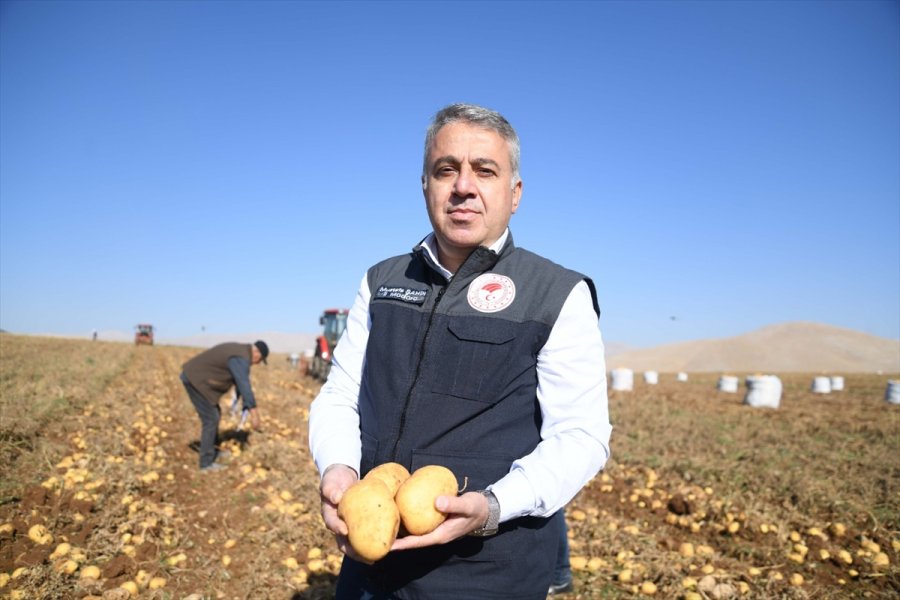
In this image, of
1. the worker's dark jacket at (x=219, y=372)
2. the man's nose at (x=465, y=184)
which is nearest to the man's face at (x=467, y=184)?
the man's nose at (x=465, y=184)

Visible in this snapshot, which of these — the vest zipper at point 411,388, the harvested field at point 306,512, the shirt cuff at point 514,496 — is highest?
the vest zipper at point 411,388

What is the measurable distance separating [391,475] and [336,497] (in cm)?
18

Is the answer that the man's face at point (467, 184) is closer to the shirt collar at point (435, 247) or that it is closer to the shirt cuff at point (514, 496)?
the shirt collar at point (435, 247)

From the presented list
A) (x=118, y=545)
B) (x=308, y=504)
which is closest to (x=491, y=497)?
(x=118, y=545)

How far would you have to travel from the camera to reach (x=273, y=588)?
4477mm

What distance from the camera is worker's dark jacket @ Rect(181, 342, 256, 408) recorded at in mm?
8617

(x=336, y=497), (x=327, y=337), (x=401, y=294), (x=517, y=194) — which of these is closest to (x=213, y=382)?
(x=401, y=294)

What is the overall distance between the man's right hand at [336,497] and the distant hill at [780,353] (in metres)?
57.6

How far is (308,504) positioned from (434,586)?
5.32 m

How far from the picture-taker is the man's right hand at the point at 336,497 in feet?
5.25

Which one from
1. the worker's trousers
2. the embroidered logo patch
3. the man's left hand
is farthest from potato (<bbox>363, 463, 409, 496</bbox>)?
the worker's trousers

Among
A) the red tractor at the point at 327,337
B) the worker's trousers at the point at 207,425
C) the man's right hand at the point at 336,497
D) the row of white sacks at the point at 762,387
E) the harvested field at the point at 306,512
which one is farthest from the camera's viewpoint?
the red tractor at the point at 327,337

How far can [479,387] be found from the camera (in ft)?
5.66

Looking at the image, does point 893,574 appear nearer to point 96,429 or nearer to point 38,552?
point 38,552
